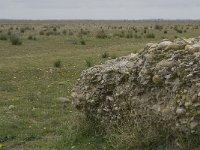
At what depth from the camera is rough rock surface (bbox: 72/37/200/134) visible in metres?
7.25

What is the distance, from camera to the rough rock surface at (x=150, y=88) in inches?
285

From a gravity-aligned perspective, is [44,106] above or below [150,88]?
below

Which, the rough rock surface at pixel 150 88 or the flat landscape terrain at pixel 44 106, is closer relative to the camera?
the rough rock surface at pixel 150 88

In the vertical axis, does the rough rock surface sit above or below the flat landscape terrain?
above

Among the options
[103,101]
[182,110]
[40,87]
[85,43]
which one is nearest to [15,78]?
[40,87]

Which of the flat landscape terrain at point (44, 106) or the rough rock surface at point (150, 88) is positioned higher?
the rough rock surface at point (150, 88)

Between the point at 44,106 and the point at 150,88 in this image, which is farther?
the point at 44,106

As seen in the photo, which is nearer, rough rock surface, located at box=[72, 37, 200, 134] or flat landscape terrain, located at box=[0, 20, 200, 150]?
rough rock surface, located at box=[72, 37, 200, 134]

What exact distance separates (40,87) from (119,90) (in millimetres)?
7530

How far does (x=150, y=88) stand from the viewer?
26.7 feet

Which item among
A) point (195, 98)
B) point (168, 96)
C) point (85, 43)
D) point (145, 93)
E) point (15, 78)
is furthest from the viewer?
point (85, 43)

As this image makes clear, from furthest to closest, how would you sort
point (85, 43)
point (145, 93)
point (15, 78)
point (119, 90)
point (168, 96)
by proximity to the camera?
1. point (85, 43)
2. point (15, 78)
3. point (119, 90)
4. point (145, 93)
5. point (168, 96)

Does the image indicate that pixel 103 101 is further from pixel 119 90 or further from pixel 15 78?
pixel 15 78

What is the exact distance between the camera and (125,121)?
28.0 ft
